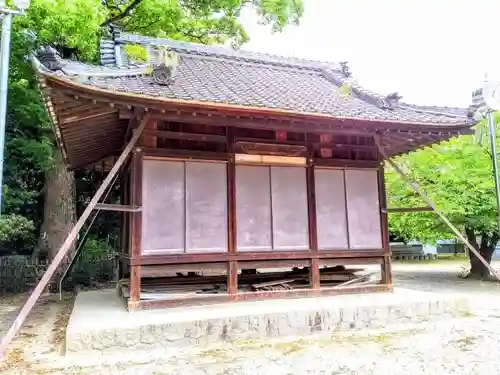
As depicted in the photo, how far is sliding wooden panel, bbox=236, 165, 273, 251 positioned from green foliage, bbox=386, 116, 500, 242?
724cm

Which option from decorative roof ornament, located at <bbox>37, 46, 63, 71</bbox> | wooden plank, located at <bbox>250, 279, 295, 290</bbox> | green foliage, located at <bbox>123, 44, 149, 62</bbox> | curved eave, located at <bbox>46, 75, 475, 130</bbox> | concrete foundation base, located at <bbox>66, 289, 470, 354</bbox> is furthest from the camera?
green foliage, located at <bbox>123, 44, 149, 62</bbox>

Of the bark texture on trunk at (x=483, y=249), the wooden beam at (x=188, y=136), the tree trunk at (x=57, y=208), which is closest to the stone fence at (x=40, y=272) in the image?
the tree trunk at (x=57, y=208)

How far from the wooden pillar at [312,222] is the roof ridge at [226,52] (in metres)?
3.50

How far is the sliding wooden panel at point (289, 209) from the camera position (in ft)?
24.3

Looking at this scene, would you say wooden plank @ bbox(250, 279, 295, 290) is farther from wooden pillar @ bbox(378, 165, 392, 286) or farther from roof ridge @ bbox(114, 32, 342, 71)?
roof ridge @ bbox(114, 32, 342, 71)

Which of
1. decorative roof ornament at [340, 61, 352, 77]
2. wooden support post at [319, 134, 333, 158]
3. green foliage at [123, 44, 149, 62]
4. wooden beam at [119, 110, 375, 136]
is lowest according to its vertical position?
wooden support post at [319, 134, 333, 158]

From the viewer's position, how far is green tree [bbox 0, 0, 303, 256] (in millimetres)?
9844

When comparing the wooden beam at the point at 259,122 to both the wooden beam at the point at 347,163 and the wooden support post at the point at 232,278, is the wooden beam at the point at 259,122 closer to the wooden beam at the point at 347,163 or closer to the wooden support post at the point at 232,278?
the wooden beam at the point at 347,163

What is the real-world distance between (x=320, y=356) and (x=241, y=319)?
47.6 inches

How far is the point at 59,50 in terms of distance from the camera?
10680mm

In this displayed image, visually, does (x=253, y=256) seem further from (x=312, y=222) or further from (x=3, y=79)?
(x=3, y=79)

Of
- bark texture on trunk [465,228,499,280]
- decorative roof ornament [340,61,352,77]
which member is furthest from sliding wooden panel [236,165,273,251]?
bark texture on trunk [465,228,499,280]

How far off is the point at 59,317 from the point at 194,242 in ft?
11.6

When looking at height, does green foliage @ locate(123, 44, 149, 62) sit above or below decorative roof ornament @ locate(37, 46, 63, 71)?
above
